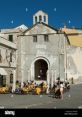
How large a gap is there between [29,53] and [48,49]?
3.13 meters

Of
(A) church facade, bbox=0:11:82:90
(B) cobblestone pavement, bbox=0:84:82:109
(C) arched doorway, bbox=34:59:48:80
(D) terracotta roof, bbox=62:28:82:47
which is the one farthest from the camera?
(D) terracotta roof, bbox=62:28:82:47

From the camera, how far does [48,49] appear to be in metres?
56.1

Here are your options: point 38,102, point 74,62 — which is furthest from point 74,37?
point 38,102

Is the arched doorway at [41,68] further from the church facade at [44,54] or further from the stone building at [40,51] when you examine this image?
the stone building at [40,51]

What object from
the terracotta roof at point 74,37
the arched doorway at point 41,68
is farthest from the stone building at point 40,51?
the terracotta roof at point 74,37

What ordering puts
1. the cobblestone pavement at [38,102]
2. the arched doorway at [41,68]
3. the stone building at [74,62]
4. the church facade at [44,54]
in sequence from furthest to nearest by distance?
the arched doorway at [41,68] < the stone building at [74,62] < the church facade at [44,54] < the cobblestone pavement at [38,102]

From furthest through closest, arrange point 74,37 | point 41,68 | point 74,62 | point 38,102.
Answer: point 74,37 → point 41,68 → point 74,62 → point 38,102

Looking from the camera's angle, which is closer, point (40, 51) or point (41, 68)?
point (40, 51)

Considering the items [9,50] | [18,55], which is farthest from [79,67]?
[9,50]

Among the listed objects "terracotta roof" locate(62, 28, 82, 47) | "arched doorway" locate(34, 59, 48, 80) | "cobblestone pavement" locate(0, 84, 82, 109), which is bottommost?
"cobblestone pavement" locate(0, 84, 82, 109)

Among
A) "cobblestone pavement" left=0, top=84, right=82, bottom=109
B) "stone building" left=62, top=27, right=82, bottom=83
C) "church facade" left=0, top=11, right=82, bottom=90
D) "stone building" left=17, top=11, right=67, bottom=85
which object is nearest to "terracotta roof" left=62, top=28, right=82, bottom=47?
"stone building" left=62, top=27, right=82, bottom=83

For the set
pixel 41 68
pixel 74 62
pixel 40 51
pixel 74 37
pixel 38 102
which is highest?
pixel 74 37

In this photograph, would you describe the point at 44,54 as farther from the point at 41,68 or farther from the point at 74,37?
the point at 74,37

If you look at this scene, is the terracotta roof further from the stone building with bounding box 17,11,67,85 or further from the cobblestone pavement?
the cobblestone pavement
